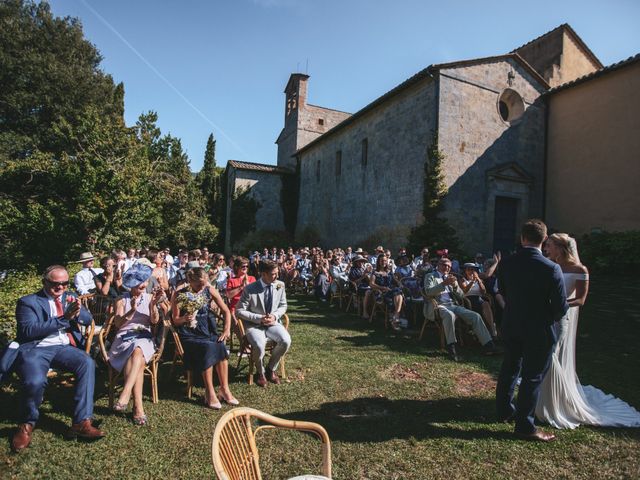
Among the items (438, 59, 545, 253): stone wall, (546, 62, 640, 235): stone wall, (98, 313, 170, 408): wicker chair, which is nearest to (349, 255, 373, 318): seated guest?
(98, 313, 170, 408): wicker chair

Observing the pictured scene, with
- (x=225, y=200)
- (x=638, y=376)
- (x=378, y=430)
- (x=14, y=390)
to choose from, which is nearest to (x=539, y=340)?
(x=378, y=430)

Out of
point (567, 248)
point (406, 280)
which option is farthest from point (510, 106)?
point (567, 248)

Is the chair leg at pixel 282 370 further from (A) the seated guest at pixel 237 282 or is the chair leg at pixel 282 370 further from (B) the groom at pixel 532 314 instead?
(B) the groom at pixel 532 314

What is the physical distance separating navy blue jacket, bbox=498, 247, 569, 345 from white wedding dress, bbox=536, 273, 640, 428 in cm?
50

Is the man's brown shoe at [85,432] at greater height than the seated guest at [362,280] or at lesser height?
lesser

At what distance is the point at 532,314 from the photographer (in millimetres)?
3432

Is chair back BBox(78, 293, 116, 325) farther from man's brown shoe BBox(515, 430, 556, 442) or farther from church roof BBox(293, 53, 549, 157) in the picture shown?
church roof BBox(293, 53, 549, 157)

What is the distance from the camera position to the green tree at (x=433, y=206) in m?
14.1

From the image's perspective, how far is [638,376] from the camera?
523cm

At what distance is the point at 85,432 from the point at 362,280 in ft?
22.4

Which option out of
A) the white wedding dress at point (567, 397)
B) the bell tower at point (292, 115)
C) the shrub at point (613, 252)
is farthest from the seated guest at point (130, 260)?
the bell tower at point (292, 115)

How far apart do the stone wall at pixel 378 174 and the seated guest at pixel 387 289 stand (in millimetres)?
6736

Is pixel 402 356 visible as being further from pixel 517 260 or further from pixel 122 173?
pixel 122 173

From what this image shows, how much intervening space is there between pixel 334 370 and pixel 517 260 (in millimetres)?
2905
